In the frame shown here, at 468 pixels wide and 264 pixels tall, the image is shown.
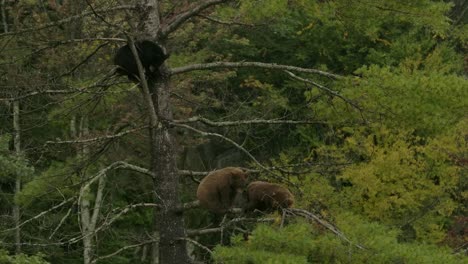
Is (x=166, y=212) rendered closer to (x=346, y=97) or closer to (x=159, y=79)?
(x=159, y=79)

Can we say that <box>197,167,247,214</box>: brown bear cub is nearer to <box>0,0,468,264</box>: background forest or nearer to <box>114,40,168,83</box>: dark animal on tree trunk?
<box>0,0,468,264</box>: background forest

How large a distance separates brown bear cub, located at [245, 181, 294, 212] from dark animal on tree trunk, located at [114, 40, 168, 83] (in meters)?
1.61

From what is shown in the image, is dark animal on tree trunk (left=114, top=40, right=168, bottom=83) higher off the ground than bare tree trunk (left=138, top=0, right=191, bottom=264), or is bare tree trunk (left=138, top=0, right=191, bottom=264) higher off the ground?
dark animal on tree trunk (left=114, top=40, right=168, bottom=83)

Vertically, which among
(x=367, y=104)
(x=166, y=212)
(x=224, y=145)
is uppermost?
(x=367, y=104)

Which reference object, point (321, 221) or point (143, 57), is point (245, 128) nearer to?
point (143, 57)

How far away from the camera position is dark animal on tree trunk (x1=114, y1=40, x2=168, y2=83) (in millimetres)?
7430

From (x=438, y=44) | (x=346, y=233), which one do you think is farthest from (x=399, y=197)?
(x=346, y=233)

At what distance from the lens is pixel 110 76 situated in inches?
319

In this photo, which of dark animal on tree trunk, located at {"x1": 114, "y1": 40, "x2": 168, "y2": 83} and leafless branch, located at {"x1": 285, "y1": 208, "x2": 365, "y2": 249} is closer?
leafless branch, located at {"x1": 285, "y1": 208, "x2": 365, "y2": 249}

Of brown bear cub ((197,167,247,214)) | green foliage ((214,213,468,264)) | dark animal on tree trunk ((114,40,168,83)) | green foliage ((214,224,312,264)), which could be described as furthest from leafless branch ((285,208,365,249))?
dark animal on tree trunk ((114,40,168,83))

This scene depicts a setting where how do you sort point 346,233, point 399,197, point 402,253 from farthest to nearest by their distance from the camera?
point 399,197 → point 346,233 → point 402,253

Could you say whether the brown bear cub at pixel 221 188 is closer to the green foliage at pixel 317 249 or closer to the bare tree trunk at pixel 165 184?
the bare tree trunk at pixel 165 184

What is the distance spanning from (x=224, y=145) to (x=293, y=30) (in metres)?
4.64

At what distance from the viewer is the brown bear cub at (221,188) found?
25.9ft
